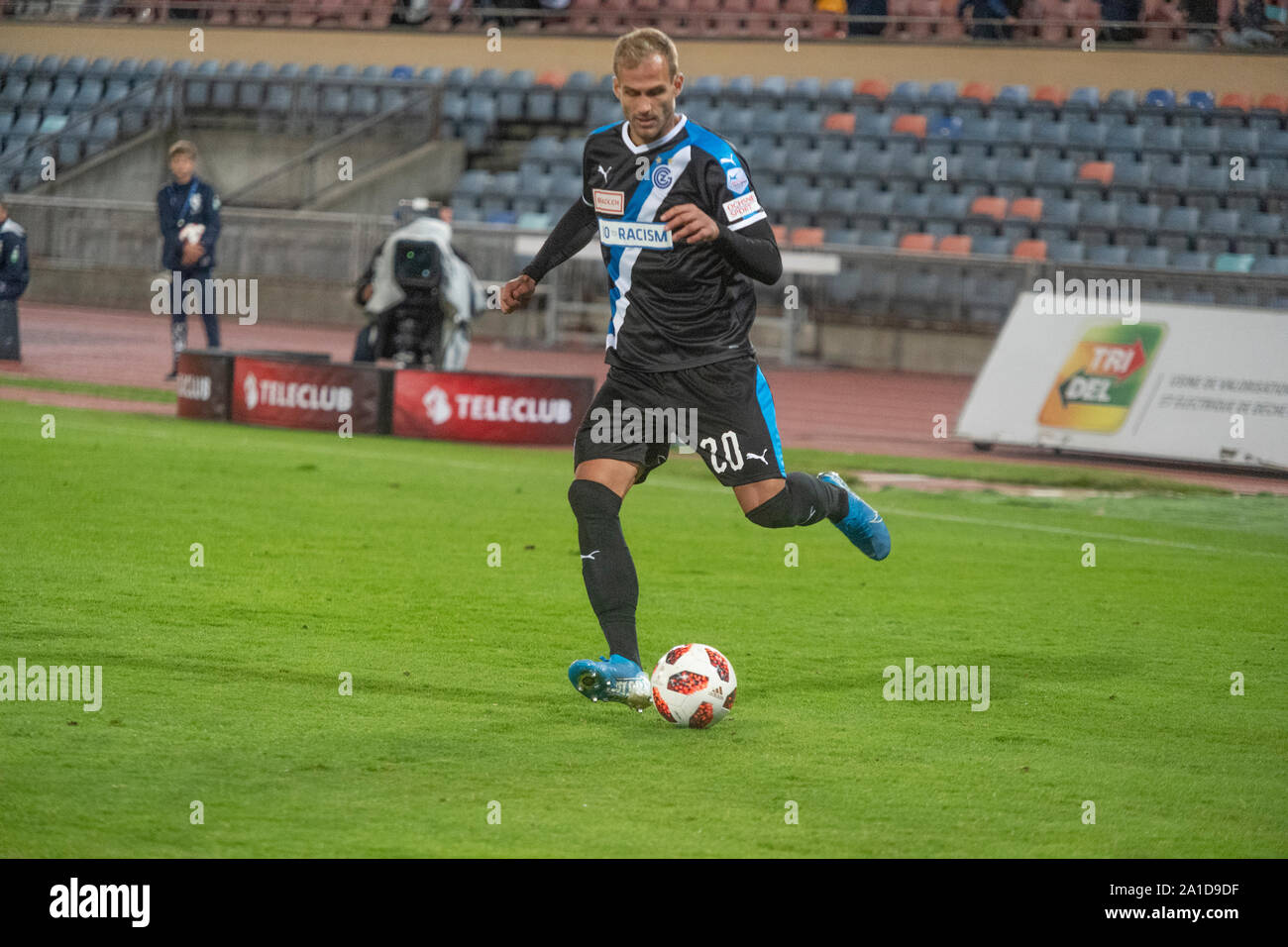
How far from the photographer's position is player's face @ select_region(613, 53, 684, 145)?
18.4ft

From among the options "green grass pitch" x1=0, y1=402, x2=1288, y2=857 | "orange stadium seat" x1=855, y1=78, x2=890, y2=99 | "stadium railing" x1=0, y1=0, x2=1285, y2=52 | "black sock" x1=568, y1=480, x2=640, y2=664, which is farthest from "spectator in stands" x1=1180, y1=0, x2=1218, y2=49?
"black sock" x1=568, y1=480, x2=640, y2=664

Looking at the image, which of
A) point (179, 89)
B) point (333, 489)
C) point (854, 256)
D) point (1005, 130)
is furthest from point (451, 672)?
point (179, 89)

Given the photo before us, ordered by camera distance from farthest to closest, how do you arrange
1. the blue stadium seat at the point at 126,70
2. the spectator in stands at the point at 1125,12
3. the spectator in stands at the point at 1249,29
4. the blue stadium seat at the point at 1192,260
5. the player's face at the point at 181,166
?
the blue stadium seat at the point at 126,70 → the spectator in stands at the point at 1125,12 → the spectator in stands at the point at 1249,29 → the blue stadium seat at the point at 1192,260 → the player's face at the point at 181,166

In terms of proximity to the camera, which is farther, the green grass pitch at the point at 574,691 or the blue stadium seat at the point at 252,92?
the blue stadium seat at the point at 252,92

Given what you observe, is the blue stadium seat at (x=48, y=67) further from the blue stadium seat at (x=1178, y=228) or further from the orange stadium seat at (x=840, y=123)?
the blue stadium seat at (x=1178, y=228)

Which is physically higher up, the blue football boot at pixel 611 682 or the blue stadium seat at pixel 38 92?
the blue stadium seat at pixel 38 92

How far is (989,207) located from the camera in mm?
24891

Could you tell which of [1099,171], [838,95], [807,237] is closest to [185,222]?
[807,237]

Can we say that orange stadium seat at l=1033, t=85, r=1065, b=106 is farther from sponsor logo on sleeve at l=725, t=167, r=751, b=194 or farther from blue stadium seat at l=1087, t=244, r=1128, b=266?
sponsor logo on sleeve at l=725, t=167, r=751, b=194

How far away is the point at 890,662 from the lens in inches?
269

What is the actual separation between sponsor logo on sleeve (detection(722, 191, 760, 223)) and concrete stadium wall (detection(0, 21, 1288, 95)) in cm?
2265

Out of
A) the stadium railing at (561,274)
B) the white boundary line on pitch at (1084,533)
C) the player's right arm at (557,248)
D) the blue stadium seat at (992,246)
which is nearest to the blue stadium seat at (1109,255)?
the blue stadium seat at (992,246)

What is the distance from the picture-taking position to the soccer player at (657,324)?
580 cm

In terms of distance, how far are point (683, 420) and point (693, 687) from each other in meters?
1.02
